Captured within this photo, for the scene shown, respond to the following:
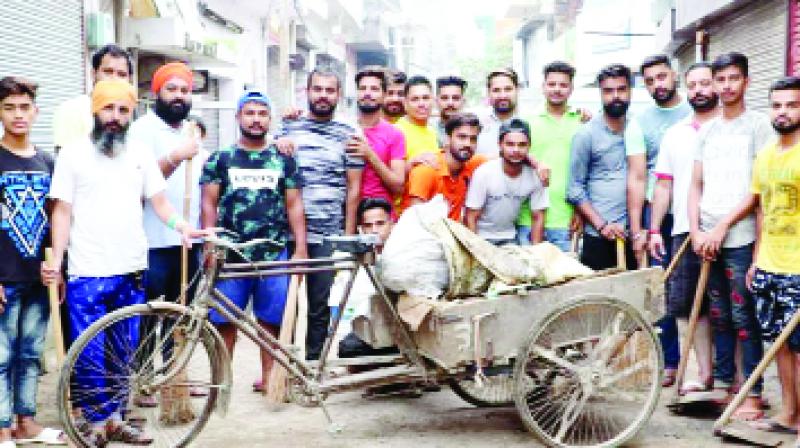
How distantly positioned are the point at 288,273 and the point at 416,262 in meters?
0.61

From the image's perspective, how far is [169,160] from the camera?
4.50m

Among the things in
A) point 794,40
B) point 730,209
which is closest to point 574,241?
point 730,209

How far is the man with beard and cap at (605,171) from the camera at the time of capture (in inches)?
197

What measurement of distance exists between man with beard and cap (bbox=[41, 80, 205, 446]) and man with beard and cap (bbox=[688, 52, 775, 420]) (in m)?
2.69

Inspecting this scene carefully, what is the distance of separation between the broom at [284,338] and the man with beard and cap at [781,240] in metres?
2.41

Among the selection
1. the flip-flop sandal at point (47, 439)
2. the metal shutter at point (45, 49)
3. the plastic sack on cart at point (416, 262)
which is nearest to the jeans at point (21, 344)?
the flip-flop sandal at point (47, 439)

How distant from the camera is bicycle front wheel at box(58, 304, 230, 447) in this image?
3.61 metres

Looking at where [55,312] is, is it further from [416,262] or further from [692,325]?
[692,325]

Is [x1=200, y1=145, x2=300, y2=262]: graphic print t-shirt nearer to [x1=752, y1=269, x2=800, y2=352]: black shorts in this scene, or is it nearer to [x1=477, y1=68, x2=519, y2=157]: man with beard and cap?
[x1=477, y1=68, x2=519, y2=157]: man with beard and cap

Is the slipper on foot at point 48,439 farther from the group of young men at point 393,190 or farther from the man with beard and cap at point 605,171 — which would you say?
the man with beard and cap at point 605,171

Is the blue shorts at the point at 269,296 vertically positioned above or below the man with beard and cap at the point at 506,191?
below

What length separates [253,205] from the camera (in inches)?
178

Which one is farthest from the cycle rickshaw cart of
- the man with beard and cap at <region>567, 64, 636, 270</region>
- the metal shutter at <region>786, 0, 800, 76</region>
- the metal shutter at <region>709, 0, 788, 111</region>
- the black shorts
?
the metal shutter at <region>709, 0, 788, 111</region>

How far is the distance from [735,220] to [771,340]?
2.09 ft
